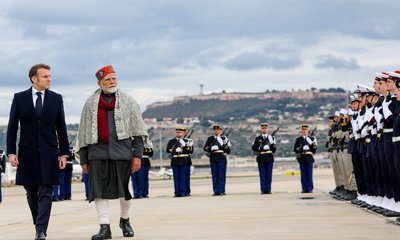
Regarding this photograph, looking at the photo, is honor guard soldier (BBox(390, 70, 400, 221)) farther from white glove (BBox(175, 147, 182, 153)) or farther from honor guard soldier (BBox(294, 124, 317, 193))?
white glove (BBox(175, 147, 182, 153))

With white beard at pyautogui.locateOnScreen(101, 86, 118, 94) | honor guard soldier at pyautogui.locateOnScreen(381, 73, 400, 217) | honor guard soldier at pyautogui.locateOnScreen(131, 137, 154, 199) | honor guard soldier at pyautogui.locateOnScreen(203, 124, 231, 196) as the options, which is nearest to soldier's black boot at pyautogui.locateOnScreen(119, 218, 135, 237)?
white beard at pyautogui.locateOnScreen(101, 86, 118, 94)

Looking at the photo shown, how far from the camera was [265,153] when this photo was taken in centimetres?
2783

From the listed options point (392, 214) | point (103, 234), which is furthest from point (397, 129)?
point (103, 234)

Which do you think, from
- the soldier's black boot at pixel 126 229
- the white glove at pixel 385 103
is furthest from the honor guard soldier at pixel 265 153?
the soldier's black boot at pixel 126 229

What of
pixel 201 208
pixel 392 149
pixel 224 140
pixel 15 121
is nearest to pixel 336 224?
pixel 392 149

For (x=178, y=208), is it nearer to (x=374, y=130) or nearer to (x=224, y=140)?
(x=374, y=130)

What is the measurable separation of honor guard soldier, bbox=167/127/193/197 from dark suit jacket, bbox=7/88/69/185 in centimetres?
1515

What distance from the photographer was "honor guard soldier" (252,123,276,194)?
27625mm

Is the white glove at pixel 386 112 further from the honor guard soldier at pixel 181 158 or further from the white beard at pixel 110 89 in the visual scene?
the honor guard soldier at pixel 181 158

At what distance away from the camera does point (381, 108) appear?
49.0 feet

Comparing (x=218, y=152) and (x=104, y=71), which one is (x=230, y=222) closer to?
(x=104, y=71)

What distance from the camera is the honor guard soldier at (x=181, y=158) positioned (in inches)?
1085

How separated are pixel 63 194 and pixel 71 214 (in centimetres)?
853

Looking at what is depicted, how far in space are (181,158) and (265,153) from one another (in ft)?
7.30
